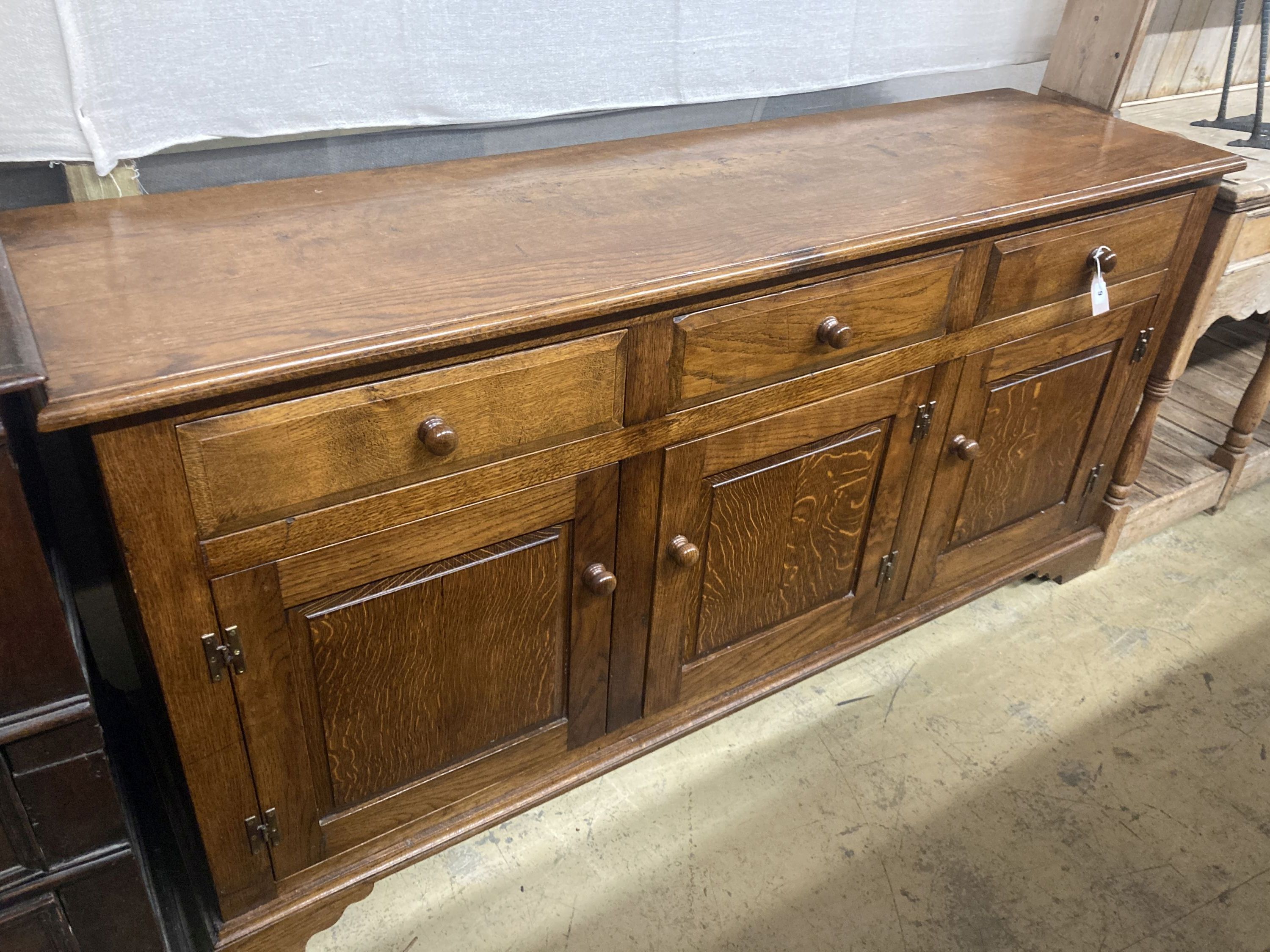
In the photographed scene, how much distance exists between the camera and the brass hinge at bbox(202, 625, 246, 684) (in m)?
1.08

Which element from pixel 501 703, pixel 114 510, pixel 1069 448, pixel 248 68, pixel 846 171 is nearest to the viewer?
pixel 114 510

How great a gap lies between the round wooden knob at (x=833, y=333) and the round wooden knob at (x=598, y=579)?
16.7 inches

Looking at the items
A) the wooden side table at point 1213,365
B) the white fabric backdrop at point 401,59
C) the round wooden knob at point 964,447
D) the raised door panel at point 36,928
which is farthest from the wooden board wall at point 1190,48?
the raised door panel at point 36,928

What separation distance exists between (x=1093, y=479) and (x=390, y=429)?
150 cm

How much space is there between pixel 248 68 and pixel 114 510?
64cm

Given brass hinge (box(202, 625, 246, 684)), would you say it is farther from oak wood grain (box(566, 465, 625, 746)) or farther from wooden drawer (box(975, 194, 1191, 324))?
wooden drawer (box(975, 194, 1191, 324))

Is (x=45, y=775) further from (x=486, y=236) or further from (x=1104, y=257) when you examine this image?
(x=1104, y=257)

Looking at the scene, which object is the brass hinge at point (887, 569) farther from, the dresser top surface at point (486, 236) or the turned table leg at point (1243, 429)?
the turned table leg at point (1243, 429)

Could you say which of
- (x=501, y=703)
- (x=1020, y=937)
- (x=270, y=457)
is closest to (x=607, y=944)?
(x=501, y=703)

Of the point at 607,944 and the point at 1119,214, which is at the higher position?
the point at 1119,214

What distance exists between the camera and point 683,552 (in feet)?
4.54

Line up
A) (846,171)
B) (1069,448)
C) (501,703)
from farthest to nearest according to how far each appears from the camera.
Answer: (1069,448) < (846,171) < (501,703)

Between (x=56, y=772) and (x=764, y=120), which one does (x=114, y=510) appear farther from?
(x=764, y=120)

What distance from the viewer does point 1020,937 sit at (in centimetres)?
149
